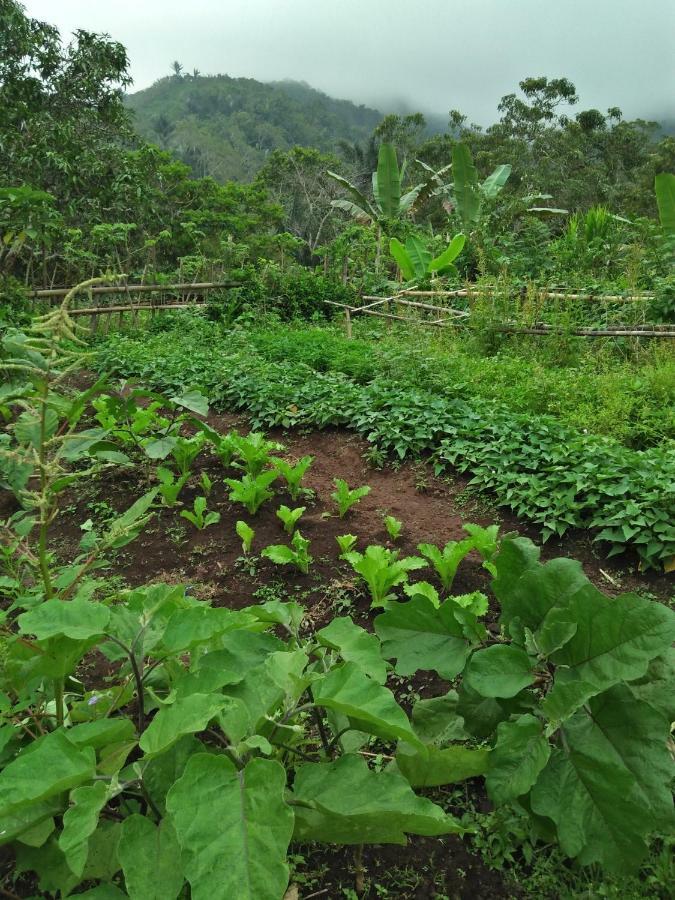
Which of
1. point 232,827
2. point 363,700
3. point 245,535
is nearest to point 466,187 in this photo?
point 245,535

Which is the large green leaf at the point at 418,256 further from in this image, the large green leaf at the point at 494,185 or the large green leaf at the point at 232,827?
the large green leaf at the point at 232,827

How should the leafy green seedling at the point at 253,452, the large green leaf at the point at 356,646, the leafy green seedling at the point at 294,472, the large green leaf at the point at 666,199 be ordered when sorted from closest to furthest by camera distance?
1. the large green leaf at the point at 356,646
2. the leafy green seedling at the point at 294,472
3. the leafy green seedling at the point at 253,452
4. the large green leaf at the point at 666,199

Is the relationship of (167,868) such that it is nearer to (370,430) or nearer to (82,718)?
(82,718)

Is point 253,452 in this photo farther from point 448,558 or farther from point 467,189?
point 467,189

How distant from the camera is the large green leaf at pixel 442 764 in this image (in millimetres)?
1365

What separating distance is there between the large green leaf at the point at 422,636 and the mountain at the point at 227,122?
52468 millimetres

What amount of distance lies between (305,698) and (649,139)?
42502 millimetres

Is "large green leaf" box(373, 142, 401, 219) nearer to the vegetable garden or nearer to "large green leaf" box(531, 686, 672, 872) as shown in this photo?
the vegetable garden

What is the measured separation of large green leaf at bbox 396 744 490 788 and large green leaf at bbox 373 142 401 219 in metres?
14.5

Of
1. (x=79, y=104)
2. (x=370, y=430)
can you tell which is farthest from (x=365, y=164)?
(x=370, y=430)

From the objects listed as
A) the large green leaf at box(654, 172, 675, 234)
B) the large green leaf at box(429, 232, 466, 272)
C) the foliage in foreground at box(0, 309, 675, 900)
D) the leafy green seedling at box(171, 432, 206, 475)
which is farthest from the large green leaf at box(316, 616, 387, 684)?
the large green leaf at box(654, 172, 675, 234)

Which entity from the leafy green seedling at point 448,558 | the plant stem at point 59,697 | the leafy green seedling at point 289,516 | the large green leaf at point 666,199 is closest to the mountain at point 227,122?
the large green leaf at point 666,199

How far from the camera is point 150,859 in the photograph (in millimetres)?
1090

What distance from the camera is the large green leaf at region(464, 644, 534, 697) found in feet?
4.48
